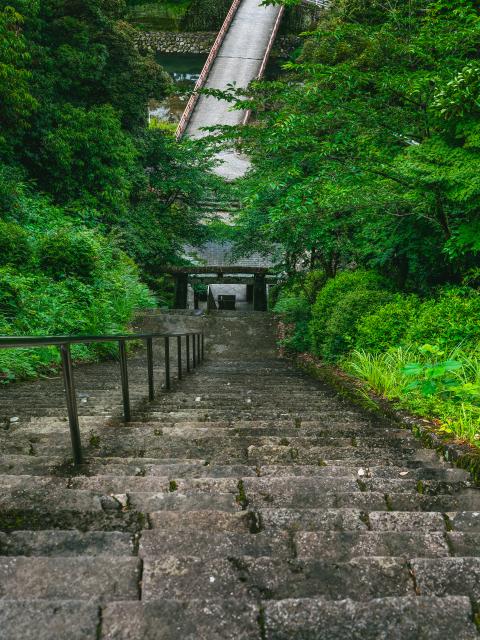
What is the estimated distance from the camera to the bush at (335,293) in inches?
305

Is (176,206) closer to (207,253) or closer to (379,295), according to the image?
(207,253)

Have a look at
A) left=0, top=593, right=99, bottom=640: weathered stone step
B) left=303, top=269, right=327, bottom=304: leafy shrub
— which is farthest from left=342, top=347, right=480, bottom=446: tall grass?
left=303, top=269, right=327, bottom=304: leafy shrub

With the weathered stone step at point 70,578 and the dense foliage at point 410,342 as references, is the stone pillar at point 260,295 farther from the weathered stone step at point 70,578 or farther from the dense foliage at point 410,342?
the weathered stone step at point 70,578

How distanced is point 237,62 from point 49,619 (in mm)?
31110

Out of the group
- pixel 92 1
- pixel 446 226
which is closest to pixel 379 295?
pixel 446 226

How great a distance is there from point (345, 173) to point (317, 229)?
173 cm

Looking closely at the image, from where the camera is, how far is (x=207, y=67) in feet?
85.4

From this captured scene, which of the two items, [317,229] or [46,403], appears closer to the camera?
[46,403]

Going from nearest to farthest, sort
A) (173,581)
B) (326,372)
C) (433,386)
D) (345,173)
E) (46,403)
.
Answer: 1. (173,581)
2. (433,386)
3. (46,403)
4. (345,173)
5. (326,372)

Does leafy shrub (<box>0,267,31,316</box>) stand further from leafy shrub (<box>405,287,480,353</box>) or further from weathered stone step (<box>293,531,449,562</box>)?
weathered stone step (<box>293,531,449,562</box>)

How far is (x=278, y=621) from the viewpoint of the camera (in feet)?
3.98

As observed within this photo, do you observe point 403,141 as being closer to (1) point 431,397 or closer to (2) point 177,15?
(1) point 431,397

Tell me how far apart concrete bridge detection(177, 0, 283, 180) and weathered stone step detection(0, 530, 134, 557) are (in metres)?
21.9

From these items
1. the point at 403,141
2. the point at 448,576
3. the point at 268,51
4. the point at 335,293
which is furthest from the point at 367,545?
the point at 268,51
